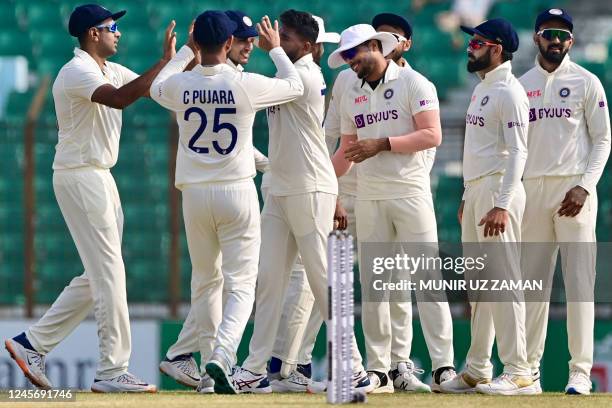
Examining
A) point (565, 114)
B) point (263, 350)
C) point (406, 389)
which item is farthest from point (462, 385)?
point (565, 114)

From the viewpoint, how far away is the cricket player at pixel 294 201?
7797 mm

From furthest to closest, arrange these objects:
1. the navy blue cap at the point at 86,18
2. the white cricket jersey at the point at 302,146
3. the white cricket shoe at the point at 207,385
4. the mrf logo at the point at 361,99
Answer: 1. the mrf logo at the point at 361,99
2. the navy blue cap at the point at 86,18
3. the white cricket jersey at the point at 302,146
4. the white cricket shoe at the point at 207,385

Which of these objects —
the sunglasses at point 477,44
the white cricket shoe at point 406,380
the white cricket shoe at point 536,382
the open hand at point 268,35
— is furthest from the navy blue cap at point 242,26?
the white cricket shoe at point 536,382

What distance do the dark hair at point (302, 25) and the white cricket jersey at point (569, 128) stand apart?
4.54ft

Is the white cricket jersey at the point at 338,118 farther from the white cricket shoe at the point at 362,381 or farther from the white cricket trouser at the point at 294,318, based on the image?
the white cricket shoe at the point at 362,381

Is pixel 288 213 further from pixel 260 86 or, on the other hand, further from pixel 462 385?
pixel 462 385

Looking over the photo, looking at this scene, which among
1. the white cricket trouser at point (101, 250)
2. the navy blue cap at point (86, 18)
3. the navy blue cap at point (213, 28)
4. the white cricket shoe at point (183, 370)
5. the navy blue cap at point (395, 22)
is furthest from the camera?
the navy blue cap at point (395, 22)

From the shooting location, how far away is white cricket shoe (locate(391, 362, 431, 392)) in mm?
8258

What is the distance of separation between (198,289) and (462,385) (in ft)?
5.24

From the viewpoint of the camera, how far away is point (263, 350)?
7.91 meters

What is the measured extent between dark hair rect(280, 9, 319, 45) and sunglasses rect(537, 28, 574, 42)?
137 cm

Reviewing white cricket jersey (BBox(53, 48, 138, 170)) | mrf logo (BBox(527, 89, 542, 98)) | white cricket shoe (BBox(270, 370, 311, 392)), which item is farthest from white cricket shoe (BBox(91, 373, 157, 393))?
mrf logo (BBox(527, 89, 542, 98))

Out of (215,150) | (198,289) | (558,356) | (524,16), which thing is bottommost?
(558,356)

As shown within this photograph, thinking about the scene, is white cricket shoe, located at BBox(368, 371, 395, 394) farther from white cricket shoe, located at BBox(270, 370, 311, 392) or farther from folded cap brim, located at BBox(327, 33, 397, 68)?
folded cap brim, located at BBox(327, 33, 397, 68)
